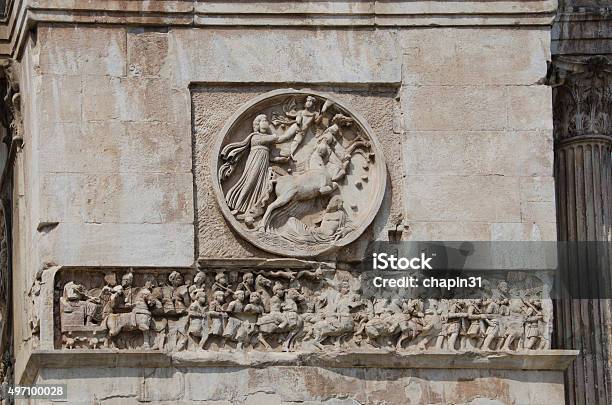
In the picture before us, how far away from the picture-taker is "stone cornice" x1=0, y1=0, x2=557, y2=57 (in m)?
21.8

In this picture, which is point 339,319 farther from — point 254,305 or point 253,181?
point 253,181

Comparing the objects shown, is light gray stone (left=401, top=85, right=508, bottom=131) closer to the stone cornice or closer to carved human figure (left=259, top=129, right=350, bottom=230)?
the stone cornice

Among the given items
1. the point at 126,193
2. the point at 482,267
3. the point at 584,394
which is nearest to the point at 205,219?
the point at 126,193

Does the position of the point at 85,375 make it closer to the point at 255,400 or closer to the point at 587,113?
the point at 255,400

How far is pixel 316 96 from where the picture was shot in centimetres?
2197

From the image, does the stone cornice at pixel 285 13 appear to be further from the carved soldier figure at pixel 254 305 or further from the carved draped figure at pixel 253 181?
the carved soldier figure at pixel 254 305

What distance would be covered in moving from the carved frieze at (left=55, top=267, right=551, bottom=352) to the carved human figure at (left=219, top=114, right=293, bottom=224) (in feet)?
1.85

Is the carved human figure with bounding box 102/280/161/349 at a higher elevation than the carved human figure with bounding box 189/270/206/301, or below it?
below

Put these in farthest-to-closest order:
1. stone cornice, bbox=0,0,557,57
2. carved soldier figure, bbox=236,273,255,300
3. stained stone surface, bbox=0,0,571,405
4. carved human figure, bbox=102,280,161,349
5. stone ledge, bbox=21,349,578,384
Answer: stone cornice, bbox=0,0,557,57 < carved soldier figure, bbox=236,273,255,300 < stained stone surface, bbox=0,0,571,405 < carved human figure, bbox=102,280,161,349 < stone ledge, bbox=21,349,578,384

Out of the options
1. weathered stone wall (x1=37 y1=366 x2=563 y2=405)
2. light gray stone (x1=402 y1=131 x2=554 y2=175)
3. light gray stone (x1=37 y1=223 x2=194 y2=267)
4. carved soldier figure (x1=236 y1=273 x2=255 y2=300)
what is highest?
light gray stone (x1=402 y1=131 x2=554 y2=175)

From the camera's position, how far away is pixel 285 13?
22016 millimetres

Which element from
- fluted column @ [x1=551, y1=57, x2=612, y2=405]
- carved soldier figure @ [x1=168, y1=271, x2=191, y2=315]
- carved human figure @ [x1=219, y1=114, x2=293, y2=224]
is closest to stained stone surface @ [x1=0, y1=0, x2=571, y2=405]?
carved soldier figure @ [x1=168, y1=271, x2=191, y2=315]

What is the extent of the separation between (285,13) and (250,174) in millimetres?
1527

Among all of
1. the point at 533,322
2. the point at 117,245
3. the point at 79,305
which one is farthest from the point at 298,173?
the point at 533,322
